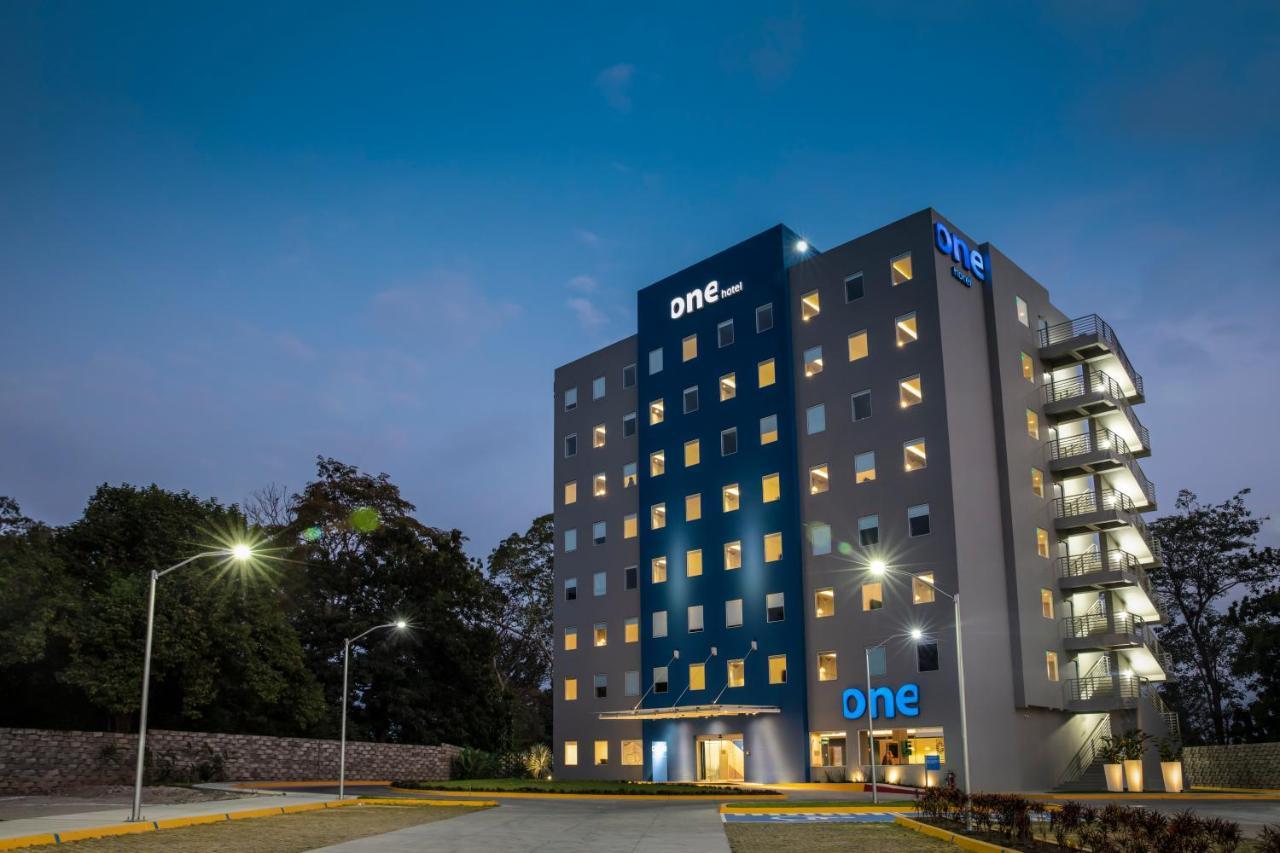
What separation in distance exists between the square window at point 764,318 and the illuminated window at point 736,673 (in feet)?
58.7

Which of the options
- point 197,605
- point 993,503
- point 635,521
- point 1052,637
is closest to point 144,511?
point 197,605

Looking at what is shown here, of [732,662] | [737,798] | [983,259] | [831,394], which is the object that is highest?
[983,259]

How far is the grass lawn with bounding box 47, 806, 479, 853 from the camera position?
1889 centimetres

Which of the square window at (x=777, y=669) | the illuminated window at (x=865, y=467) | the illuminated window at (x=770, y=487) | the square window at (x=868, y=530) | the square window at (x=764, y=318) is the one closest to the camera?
the square window at (x=868, y=530)

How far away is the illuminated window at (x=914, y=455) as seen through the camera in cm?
5181

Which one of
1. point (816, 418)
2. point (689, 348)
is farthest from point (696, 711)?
point (689, 348)

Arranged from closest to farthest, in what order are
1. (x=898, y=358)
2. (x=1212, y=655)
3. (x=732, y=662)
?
(x=898, y=358), (x=732, y=662), (x=1212, y=655)

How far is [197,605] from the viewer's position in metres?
49.9

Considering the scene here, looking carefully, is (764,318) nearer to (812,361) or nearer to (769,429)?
(812,361)

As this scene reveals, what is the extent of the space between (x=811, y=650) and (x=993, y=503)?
37.3ft

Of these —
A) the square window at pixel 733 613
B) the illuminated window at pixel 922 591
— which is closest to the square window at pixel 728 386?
the square window at pixel 733 613

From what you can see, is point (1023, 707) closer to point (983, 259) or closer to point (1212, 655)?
point (983, 259)

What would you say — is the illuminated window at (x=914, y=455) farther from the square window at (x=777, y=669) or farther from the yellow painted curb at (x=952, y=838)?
the yellow painted curb at (x=952, y=838)

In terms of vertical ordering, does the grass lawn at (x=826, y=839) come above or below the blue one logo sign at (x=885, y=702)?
below
